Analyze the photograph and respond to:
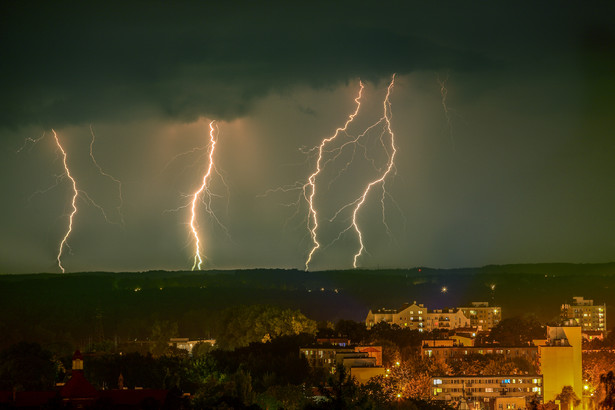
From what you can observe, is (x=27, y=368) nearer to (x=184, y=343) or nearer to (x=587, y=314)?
(x=184, y=343)

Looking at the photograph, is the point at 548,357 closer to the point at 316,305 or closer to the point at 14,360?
the point at 14,360

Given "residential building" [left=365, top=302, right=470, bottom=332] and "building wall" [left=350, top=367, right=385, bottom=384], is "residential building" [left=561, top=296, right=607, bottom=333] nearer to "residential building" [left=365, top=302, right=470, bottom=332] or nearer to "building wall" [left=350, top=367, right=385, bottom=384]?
"residential building" [left=365, top=302, right=470, bottom=332]

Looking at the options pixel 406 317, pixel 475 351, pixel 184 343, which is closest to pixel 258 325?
pixel 184 343

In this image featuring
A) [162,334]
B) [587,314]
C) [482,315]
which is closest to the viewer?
[162,334]

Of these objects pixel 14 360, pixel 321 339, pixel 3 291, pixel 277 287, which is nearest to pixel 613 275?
pixel 277 287

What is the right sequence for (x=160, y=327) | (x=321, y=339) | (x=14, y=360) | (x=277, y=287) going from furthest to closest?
(x=277, y=287)
(x=160, y=327)
(x=321, y=339)
(x=14, y=360)

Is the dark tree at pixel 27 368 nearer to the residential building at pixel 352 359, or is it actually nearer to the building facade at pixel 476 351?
the residential building at pixel 352 359
